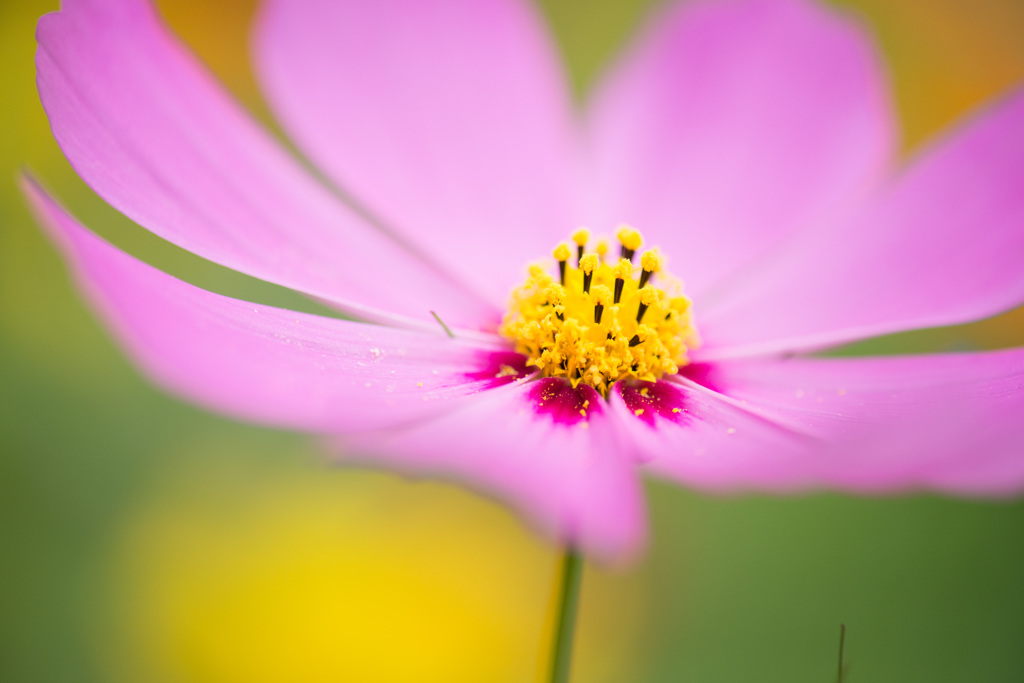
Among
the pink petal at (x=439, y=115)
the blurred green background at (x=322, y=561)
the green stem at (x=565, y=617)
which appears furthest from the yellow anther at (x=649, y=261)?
the blurred green background at (x=322, y=561)

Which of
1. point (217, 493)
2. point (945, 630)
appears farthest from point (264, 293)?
point (945, 630)

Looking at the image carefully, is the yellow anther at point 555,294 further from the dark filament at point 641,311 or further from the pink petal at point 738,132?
the pink petal at point 738,132

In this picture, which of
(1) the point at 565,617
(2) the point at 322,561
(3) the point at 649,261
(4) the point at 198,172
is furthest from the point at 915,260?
(2) the point at 322,561

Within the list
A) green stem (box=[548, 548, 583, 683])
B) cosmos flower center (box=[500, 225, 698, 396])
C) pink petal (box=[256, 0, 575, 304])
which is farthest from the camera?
pink petal (box=[256, 0, 575, 304])

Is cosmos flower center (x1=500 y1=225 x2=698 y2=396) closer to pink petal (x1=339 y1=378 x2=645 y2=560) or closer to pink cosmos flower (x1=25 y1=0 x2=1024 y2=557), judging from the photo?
pink cosmos flower (x1=25 y1=0 x2=1024 y2=557)

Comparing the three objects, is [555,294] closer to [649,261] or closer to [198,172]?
[649,261]

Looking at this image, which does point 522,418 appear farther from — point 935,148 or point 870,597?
point 870,597

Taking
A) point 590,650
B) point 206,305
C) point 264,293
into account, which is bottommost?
point 590,650

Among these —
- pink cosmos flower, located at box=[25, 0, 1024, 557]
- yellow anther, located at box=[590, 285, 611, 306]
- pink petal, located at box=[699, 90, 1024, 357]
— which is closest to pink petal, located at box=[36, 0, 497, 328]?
pink cosmos flower, located at box=[25, 0, 1024, 557]
